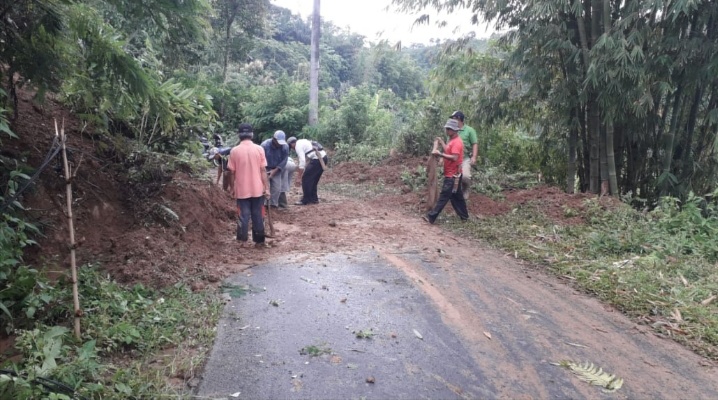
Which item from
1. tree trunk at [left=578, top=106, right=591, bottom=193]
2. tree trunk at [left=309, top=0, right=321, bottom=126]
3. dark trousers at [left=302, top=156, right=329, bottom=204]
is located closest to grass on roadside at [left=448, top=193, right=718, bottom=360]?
tree trunk at [left=578, top=106, right=591, bottom=193]

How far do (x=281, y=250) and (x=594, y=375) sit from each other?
4373 mm

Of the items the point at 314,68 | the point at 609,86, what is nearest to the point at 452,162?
the point at 609,86

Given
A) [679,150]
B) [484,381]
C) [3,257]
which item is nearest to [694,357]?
[484,381]

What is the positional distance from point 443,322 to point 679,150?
735 centimetres

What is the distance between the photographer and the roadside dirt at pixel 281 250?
445 cm

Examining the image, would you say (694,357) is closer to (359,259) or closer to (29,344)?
(359,259)

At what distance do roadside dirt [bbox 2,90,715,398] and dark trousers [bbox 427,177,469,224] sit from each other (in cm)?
33

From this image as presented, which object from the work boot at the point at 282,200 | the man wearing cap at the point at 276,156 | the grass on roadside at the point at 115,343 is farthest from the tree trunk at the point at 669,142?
the grass on roadside at the point at 115,343

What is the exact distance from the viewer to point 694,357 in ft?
14.3

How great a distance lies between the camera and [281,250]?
7.16m

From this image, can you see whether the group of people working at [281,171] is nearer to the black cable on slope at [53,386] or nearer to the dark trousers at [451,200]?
the dark trousers at [451,200]

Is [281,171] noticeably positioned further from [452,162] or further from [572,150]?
[572,150]

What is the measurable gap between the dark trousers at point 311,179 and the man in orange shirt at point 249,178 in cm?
345

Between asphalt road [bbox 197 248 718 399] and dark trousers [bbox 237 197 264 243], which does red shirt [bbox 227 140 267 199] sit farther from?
asphalt road [bbox 197 248 718 399]
